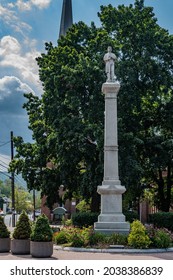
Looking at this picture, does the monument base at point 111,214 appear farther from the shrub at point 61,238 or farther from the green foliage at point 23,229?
the green foliage at point 23,229

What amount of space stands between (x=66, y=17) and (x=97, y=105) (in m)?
46.5

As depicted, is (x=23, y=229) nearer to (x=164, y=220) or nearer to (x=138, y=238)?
(x=138, y=238)

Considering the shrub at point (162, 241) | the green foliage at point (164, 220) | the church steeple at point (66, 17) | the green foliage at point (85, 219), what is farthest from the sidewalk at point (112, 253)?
the church steeple at point (66, 17)

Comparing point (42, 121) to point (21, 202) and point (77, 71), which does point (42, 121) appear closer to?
point (77, 71)

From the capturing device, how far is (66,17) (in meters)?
68.9

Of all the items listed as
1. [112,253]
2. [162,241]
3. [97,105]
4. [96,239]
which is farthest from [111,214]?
[97,105]

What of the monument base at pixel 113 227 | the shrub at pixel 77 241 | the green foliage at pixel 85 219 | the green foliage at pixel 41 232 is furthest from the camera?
the green foliage at pixel 85 219

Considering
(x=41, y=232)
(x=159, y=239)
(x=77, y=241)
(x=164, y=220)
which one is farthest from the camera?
(x=164, y=220)

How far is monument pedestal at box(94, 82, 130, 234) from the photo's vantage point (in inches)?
719

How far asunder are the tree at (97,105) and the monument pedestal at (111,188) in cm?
445

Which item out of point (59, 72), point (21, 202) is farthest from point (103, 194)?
point (21, 202)

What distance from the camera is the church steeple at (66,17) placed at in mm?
67438

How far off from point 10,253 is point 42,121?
1707cm

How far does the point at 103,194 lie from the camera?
1895 cm
